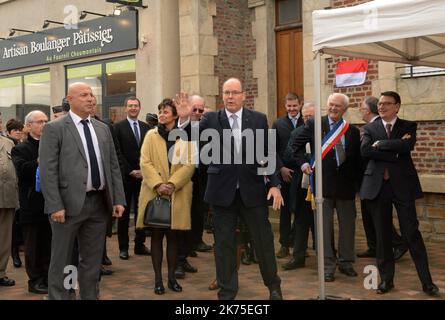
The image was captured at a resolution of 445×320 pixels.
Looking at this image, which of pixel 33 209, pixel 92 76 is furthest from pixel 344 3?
pixel 92 76

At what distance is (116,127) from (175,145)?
7.85ft

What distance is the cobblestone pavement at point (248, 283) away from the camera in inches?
242

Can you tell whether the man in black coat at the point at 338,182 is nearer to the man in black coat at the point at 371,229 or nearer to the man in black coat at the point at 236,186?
the man in black coat at the point at 371,229

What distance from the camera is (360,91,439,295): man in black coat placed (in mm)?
6066

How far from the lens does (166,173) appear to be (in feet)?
20.9

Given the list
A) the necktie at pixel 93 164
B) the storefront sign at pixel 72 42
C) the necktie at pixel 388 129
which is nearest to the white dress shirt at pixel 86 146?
the necktie at pixel 93 164

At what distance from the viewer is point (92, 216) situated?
5.25 metres

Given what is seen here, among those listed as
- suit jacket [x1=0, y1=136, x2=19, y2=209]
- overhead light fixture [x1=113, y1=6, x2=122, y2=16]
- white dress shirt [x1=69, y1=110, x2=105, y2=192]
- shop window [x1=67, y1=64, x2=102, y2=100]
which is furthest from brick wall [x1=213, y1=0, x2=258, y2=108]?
white dress shirt [x1=69, y1=110, x2=105, y2=192]

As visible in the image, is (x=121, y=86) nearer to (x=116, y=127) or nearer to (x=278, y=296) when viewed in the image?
(x=116, y=127)

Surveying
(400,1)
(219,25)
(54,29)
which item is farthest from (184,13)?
(400,1)

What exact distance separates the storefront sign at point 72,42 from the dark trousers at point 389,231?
7.92m

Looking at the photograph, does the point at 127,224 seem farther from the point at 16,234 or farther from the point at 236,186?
the point at 236,186

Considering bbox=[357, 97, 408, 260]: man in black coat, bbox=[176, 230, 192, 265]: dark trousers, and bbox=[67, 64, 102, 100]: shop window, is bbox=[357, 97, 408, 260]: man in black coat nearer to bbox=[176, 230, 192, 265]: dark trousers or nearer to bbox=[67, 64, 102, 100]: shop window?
bbox=[176, 230, 192, 265]: dark trousers

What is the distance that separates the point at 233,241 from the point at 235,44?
24.9ft
